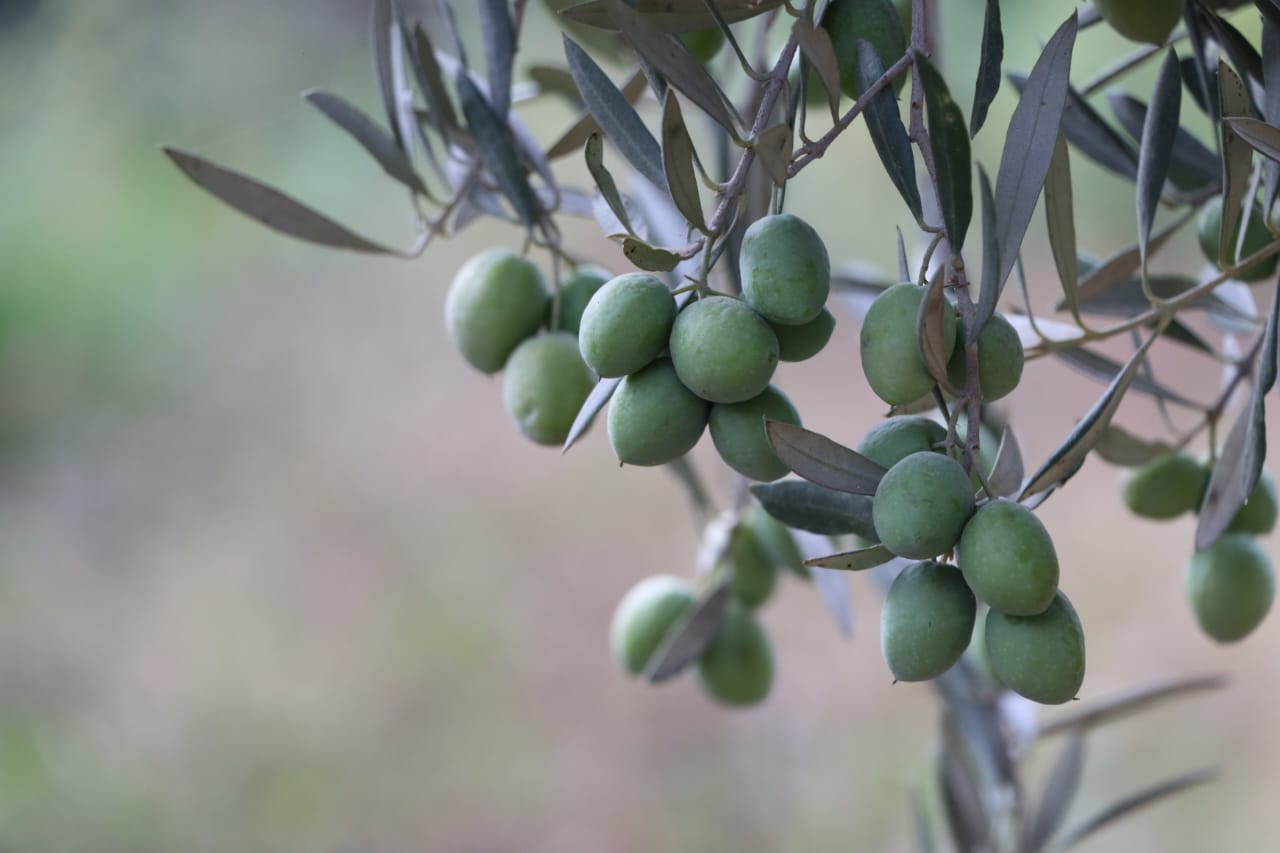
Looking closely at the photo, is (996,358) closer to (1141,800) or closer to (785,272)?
(785,272)

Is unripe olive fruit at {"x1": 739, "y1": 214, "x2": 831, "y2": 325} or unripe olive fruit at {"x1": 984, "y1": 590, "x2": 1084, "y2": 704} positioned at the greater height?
unripe olive fruit at {"x1": 739, "y1": 214, "x2": 831, "y2": 325}

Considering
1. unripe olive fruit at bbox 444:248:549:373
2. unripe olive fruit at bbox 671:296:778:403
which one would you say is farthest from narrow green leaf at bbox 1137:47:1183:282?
unripe olive fruit at bbox 444:248:549:373

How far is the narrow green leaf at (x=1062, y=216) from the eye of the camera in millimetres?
486

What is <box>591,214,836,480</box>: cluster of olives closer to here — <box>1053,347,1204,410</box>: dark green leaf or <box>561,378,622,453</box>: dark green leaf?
<box>561,378,622,453</box>: dark green leaf

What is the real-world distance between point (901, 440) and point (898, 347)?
0.05 m

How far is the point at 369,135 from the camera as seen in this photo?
68 centimetres

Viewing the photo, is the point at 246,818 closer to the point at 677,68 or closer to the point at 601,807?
the point at 601,807

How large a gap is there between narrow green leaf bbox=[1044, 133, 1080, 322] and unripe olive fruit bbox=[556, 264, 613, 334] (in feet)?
0.81

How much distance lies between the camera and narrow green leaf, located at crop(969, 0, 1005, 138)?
0.47 metres

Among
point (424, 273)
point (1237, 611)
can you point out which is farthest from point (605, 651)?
point (1237, 611)

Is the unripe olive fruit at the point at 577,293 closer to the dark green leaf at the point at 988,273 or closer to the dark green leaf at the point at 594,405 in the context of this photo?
the dark green leaf at the point at 594,405

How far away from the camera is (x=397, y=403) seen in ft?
9.69

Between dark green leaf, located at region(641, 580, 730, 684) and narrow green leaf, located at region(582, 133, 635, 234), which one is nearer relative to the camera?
narrow green leaf, located at region(582, 133, 635, 234)

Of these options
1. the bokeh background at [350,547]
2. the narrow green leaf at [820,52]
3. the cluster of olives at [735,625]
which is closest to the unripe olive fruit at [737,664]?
the cluster of olives at [735,625]
